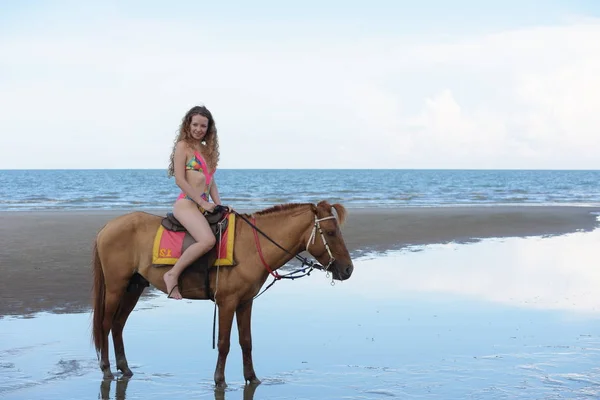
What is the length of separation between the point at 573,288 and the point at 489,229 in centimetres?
1065

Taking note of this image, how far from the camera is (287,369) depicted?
6770mm

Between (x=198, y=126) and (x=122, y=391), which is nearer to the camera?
(x=122, y=391)

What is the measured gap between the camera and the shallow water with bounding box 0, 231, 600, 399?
6.17 meters

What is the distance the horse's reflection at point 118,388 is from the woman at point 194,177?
0.88m

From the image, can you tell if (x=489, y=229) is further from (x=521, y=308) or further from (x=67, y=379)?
(x=67, y=379)

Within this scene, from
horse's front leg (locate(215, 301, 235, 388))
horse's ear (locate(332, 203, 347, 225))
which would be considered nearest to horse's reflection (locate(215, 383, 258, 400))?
horse's front leg (locate(215, 301, 235, 388))

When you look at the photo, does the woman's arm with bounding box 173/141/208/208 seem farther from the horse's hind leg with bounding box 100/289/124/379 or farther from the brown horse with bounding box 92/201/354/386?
the horse's hind leg with bounding box 100/289/124/379

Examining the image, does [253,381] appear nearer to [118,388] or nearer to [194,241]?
[118,388]

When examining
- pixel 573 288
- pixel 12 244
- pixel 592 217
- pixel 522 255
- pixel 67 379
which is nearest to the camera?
pixel 67 379

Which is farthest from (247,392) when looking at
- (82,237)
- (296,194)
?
(296,194)

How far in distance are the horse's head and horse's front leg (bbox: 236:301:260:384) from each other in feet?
2.71

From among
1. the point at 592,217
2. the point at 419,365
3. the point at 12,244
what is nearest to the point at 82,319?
the point at 419,365

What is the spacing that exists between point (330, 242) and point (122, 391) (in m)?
2.19

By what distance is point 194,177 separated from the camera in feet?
21.4
